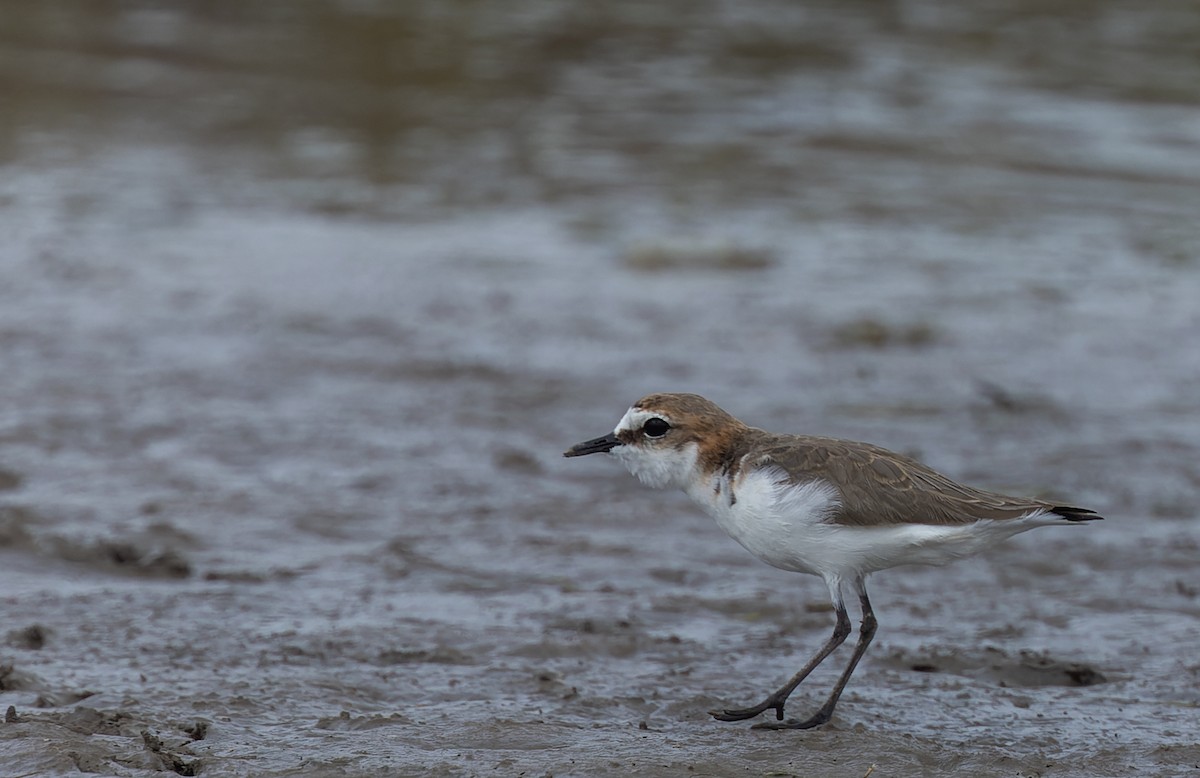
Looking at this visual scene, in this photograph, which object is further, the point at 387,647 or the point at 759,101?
the point at 759,101

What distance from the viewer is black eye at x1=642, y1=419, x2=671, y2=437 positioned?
19.2ft

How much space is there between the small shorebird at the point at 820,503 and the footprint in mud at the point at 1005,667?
25.6 inches

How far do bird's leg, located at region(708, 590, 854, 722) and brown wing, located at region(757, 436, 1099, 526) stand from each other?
1.40 feet

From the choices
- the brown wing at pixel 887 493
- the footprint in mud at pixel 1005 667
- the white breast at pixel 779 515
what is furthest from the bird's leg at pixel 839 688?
the footprint in mud at pixel 1005 667

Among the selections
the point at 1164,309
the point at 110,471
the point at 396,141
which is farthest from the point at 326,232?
the point at 1164,309

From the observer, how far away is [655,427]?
586cm

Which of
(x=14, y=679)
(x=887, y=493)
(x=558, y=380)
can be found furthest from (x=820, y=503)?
(x=558, y=380)

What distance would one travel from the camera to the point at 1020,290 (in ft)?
41.8

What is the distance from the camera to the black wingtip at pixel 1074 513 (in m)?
5.28

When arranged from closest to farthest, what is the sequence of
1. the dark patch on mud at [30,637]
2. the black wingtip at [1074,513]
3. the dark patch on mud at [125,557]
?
the black wingtip at [1074,513]
the dark patch on mud at [30,637]
the dark patch on mud at [125,557]

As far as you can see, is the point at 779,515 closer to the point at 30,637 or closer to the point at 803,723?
the point at 803,723

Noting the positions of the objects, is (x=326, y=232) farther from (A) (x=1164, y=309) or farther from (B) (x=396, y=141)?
(A) (x=1164, y=309)

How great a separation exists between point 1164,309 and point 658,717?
311 inches

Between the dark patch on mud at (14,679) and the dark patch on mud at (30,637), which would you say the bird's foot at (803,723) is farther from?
the dark patch on mud at (30,637)
